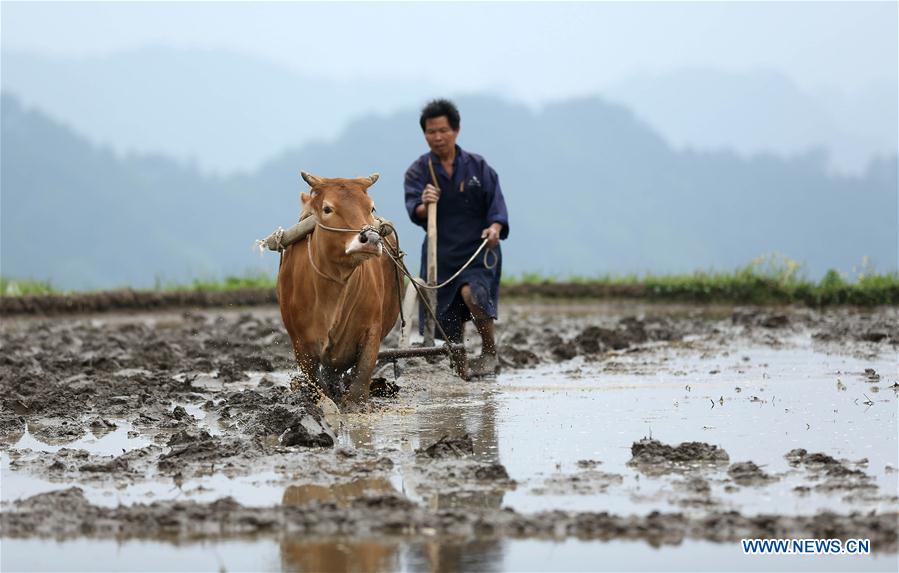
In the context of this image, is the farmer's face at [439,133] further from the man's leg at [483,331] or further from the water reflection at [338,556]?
the water reflection at [338,556]

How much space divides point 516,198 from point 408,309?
10658 cm

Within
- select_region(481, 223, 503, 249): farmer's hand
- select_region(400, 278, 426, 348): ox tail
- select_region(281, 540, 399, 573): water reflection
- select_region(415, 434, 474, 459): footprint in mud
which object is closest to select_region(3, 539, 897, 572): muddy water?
select_region(281, 540, 399, 573): water reflection

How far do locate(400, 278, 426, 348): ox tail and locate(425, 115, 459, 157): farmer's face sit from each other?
1179 mm

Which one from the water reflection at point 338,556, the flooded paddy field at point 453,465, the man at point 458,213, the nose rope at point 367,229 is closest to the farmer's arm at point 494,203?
the man at point 458,213

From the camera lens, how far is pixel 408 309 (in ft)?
34.7

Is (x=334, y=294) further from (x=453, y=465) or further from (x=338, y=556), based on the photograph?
(x=338, y=556)

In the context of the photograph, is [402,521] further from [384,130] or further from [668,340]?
[384,130]

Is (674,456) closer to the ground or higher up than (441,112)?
closer to the ground

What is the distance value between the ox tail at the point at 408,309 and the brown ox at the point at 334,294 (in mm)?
853

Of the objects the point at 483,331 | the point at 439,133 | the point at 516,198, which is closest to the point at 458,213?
the point at 439,133

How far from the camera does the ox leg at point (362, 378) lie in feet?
29.9

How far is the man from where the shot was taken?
11.0m

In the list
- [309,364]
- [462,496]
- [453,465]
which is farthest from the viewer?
[309,364]

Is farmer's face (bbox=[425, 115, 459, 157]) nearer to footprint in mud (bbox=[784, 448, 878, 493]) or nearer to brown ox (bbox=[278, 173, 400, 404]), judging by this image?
brown ox (bbox=[278, 173, 400, 404])
